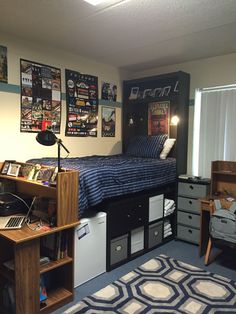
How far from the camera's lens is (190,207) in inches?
132

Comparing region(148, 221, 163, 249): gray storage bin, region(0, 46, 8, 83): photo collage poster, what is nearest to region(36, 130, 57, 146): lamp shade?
region(0, 46, 8, 83): photo collage poster

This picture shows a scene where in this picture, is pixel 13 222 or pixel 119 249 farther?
pixel 119 249

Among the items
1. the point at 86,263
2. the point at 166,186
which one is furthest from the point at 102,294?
the point at 166,186

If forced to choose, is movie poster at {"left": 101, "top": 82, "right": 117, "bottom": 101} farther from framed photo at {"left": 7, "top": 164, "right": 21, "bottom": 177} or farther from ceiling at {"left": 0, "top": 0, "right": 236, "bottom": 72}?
framed photo at {"left": 7, "top": 164, "right": 21, "bottom": 177}

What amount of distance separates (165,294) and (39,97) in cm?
251

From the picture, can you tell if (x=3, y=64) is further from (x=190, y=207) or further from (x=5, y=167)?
(x=190, y=207)

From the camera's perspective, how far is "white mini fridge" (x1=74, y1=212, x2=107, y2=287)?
2322 millimetres

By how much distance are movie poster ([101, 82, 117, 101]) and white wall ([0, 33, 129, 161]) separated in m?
0.11

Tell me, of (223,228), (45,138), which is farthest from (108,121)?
(223,228)

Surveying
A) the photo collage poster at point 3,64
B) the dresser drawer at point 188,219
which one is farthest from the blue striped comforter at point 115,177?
the photo collage poster at point 3,64

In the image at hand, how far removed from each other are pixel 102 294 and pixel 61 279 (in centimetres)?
38

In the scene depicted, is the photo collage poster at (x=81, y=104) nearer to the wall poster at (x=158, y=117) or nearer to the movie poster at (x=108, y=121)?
the movie poster at (x=108, y=121)

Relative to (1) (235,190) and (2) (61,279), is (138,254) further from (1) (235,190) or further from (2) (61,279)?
(1) (235,190)

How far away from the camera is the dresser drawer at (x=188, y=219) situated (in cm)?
329
